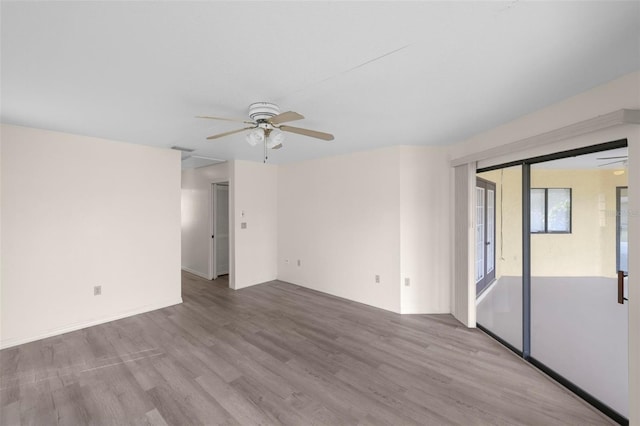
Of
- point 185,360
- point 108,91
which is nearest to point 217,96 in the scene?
point 108,91

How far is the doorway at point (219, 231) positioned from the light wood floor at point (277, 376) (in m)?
2.08

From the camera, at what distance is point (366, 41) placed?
1.39 m

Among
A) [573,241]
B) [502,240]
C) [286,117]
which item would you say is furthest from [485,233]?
A: [286,117]

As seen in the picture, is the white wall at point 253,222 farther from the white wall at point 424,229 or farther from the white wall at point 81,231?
the white wall at point 424,229

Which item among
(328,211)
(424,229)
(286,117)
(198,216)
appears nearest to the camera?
(286,117)

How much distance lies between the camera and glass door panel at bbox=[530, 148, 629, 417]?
226 centimetres

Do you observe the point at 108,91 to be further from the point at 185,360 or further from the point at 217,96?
the point at 185,360

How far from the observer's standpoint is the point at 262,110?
214 centimetres

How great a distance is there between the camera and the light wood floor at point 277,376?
1.88 metres

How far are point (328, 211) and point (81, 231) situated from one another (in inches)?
137

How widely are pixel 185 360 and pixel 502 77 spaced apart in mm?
3630

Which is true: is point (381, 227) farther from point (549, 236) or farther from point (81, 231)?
point (81, 231)

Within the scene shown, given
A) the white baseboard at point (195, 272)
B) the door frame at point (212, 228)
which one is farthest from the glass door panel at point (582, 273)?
the white baseboard at point (195, 272)

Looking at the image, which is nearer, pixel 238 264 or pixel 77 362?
pixel 77 362
